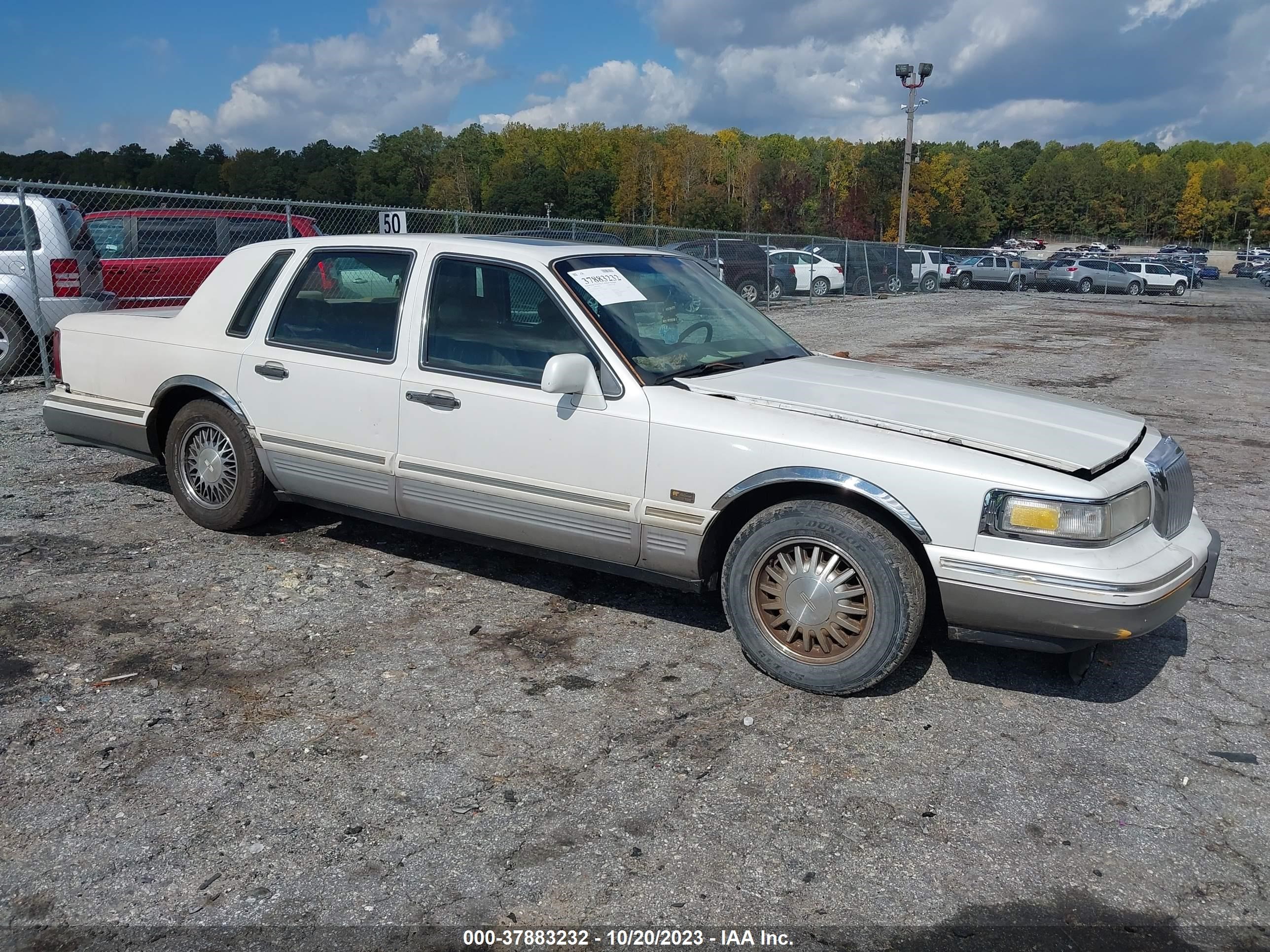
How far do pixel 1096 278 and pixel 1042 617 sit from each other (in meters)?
45.8

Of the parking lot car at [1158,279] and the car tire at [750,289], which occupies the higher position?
the parking lot car at [1158,279]

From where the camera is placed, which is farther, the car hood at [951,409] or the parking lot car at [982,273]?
the parking lot car at [982,273]

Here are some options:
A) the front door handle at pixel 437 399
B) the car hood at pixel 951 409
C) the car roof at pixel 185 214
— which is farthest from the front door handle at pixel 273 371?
the car roof at pixel 185 214

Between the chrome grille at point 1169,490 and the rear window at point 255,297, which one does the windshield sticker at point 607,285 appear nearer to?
the rear window at point 255,297

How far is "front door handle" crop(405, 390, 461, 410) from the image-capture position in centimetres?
456

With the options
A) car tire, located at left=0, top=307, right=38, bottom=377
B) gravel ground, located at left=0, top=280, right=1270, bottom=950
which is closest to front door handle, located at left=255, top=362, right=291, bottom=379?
gravel ground, located at left=0, top=280, right=1270, bottom=950

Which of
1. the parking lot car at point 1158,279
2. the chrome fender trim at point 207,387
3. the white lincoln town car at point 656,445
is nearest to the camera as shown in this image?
the white lincoln town car at point 656,445

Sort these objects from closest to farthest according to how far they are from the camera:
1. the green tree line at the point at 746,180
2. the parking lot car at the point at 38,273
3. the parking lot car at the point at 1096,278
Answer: the parking lot car at the point at 38,273 < the parking lot car at the point at 1096,278 < the green tree line at the point at 746,180

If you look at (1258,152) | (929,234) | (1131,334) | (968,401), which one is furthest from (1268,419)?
(1258,152)

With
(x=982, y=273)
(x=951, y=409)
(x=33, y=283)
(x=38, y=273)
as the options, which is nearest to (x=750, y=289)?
(x=38, y=273)

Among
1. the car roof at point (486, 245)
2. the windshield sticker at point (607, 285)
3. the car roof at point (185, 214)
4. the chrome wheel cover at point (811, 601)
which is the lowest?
the chrome wheel cover at point (811, 601)

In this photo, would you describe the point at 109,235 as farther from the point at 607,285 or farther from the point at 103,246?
the point at 607,285

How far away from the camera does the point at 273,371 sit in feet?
16.8

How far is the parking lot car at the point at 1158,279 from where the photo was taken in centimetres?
4412
